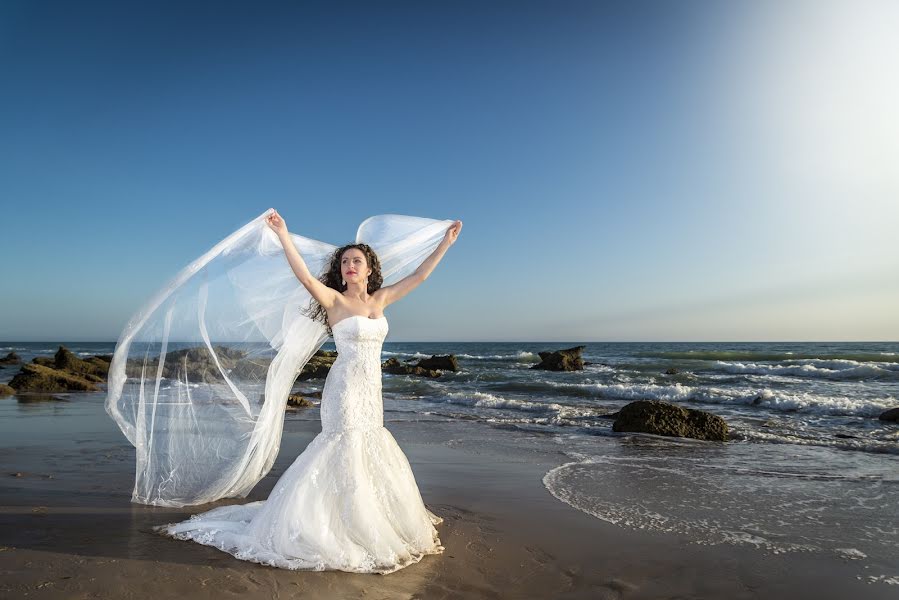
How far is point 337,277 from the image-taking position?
17.5 ft

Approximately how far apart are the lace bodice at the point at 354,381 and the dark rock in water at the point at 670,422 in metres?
7.74

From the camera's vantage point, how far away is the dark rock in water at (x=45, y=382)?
17439mm

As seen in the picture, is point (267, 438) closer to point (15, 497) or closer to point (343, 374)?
point (343, 374)

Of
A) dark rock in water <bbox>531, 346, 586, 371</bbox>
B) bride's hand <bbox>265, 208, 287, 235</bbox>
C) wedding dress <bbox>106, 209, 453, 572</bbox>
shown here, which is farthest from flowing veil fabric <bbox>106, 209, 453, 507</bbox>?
dark rock in water <bbox>531, 346, 586, 371</bbox>

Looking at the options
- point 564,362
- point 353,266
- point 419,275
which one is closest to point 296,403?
point 419,275

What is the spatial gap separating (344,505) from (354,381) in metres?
0.94

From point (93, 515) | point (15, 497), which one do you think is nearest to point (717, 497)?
point (93, 515)

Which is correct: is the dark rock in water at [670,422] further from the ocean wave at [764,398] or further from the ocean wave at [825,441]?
the ocean wave at [764,398]

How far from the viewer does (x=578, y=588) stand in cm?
399

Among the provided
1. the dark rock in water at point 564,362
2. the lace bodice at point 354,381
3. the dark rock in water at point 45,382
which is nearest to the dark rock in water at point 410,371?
the dark rock in water at point 564,362

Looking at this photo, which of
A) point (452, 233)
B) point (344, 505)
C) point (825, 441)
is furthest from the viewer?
point (825, 441)

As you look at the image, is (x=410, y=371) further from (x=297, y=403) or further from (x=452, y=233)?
(x=452, y=233)

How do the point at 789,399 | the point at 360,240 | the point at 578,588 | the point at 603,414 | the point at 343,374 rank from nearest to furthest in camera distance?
the point at 578,588, the point at 343,374, the point at 360,240, the point at 603,414, the point at 789,399

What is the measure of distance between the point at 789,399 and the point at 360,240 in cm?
1499
